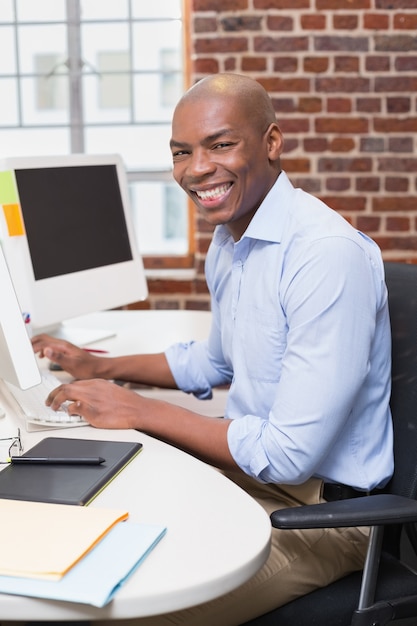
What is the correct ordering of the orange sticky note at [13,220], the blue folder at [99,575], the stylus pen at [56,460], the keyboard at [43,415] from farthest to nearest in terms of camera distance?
1. the orange sticky note at [13,220]
2. the keyboard at [43,415]
3. the stylus pen at [56,460]
4. the blue folder at [99,575]

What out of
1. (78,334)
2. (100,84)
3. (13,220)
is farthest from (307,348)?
(100,84)

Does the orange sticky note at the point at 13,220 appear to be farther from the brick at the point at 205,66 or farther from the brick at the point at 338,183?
the brick at the point at 338,183

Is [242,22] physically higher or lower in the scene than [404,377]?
higher

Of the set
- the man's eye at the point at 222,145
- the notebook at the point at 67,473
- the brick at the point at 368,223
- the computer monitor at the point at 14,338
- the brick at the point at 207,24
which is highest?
the brick at the point at 207,24

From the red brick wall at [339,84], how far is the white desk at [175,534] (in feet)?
6.53

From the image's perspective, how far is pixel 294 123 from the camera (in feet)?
10.1

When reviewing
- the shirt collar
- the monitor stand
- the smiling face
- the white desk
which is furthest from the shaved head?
the monitor stand

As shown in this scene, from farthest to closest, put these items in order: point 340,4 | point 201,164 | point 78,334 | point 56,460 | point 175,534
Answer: point 340,4 < point 78,334 < point 201,164 < point 56,460 < point 175,534

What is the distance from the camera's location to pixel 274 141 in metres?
1.47

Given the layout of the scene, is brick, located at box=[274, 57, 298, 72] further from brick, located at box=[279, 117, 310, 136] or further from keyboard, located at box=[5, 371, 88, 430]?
keyboard, located at box=[5, 371, 88, 430]

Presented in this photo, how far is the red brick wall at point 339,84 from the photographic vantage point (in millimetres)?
3006

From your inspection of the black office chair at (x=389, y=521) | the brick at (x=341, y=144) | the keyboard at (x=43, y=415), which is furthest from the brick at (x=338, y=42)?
the keyboard at (x=43, y=415)

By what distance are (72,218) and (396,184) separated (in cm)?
149

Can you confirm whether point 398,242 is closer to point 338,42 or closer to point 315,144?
point 315,144
